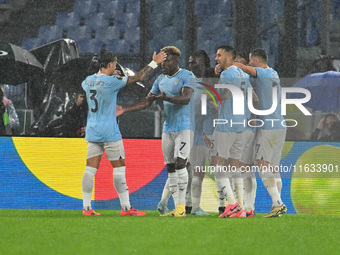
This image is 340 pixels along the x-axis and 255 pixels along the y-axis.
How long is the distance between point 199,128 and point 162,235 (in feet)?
6.88

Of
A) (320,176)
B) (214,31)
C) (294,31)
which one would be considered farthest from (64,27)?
(320,176)

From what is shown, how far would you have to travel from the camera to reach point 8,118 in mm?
7449

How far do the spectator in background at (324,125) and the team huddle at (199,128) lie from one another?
1219 mm

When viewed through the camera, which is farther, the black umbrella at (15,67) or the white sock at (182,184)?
the black umbrella at (15,67)

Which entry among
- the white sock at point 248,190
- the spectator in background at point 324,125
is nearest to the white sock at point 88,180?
the white sock at point 248,190

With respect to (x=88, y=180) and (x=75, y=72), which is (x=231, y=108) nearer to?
(x=88, y=180)

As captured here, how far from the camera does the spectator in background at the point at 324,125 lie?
7.00 meters

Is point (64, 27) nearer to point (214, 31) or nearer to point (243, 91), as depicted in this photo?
point (214, 31)

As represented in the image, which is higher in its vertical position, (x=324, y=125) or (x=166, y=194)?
(x=324, y=125)

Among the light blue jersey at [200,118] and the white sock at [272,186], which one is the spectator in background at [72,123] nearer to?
the light blue jersey at [200,118]

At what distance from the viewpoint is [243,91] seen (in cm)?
589

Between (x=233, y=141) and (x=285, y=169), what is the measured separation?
109 cm

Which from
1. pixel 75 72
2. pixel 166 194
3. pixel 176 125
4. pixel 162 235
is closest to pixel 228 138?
pixel 176 125

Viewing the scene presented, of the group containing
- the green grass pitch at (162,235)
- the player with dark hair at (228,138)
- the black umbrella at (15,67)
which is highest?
the black umbrella at (15,67)
